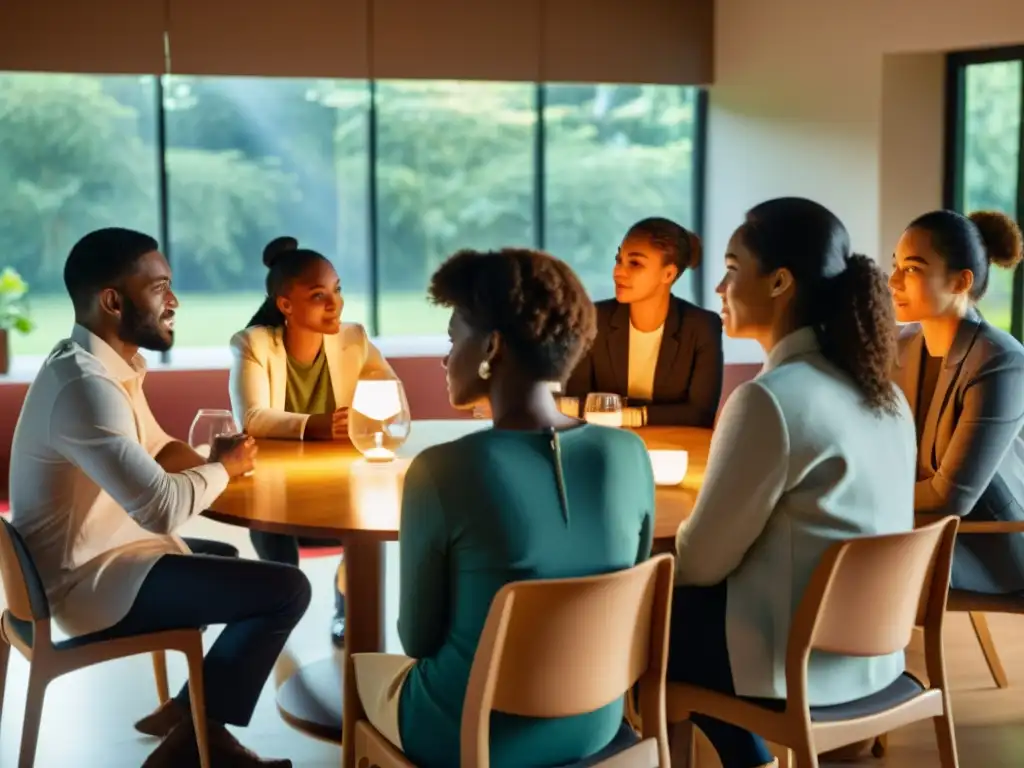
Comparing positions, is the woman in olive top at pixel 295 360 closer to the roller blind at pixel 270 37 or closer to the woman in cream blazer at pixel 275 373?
the woman in cream blazer at pixel 275 373

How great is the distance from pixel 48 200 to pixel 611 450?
19.1 feet

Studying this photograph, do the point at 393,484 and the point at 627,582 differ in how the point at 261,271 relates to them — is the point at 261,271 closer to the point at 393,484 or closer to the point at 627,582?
the point at 393,484

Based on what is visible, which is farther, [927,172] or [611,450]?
[927,172]

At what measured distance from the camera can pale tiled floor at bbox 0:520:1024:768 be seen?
11.7ft

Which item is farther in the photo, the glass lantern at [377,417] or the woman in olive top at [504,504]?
the glass lantern at [377,417]

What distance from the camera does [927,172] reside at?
7.14 m

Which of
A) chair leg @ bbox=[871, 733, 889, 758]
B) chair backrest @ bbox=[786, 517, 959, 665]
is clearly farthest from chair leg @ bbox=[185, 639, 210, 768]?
chair leg @ bbox=[871, 733, 889, 758]

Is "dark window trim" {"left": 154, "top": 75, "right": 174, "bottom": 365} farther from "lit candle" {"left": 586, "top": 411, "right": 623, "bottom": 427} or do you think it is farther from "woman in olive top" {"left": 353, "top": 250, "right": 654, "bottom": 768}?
"woman in olive top" {"left": 353, "top": 250, "right": 654, "bottom": 768}

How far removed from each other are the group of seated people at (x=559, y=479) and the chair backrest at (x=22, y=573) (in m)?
0.06

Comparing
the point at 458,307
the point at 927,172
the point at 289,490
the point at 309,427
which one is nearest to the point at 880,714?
the point at 458,307

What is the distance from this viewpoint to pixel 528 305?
Answer: 2.36m

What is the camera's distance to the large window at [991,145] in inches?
267

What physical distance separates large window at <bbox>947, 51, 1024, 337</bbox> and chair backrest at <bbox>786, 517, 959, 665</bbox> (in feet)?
14.4

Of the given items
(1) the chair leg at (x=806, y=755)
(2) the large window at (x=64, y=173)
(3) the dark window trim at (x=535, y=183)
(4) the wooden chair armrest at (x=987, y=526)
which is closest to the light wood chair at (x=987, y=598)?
(4) the wooden chair armrest at (x=987, y=526)
